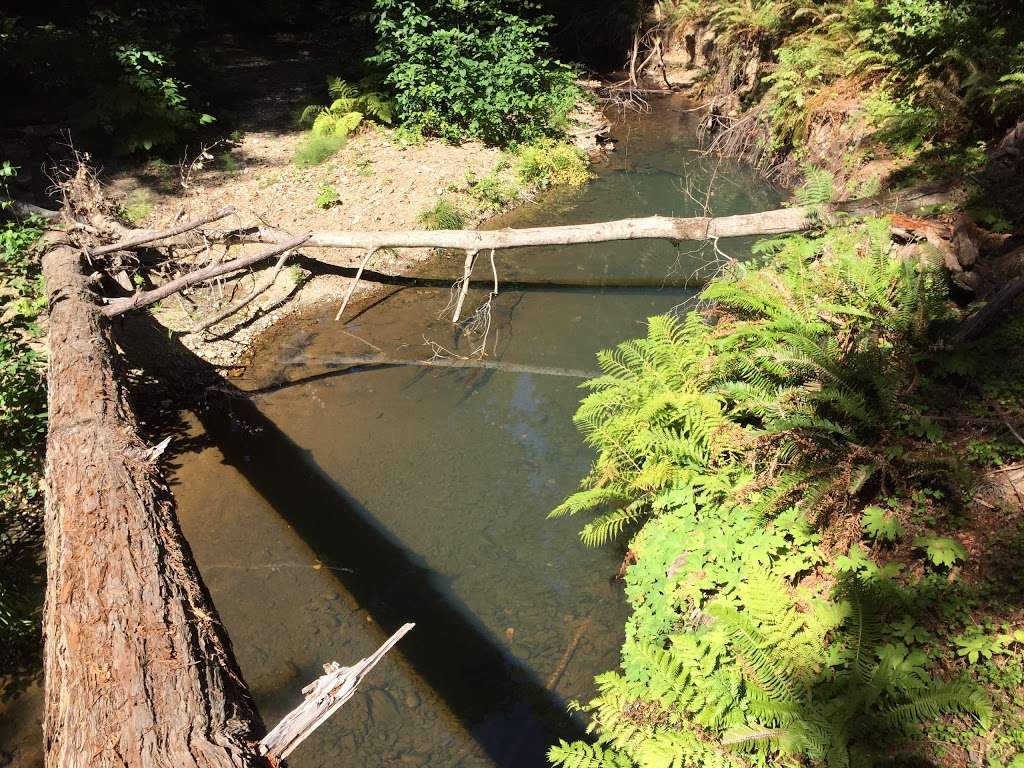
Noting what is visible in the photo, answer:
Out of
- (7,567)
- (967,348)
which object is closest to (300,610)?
(7,567)

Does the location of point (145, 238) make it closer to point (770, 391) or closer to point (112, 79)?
point (112, 79)

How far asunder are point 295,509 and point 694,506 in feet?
11.8

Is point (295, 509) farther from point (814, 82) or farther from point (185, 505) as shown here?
point (814, 82)

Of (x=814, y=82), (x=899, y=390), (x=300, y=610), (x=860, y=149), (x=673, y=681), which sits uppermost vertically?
(x=814, y=82)

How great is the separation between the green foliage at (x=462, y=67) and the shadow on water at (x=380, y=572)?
257 inches

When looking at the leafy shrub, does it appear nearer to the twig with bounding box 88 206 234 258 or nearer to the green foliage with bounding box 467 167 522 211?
the green foliage with bounding box 467 167 522 211

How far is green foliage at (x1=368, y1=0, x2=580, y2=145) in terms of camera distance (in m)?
11.6

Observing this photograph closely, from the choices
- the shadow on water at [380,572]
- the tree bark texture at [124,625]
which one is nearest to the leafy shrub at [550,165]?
the shadow on water at [380,572]

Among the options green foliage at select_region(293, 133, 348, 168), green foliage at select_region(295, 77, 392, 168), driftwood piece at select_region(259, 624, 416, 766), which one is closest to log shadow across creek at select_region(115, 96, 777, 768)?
driftwood piece at select_region(259, 624, 416, 766)

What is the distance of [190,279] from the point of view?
6.74 metres

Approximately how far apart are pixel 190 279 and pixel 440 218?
445 centimetres

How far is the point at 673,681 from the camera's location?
3.98 m

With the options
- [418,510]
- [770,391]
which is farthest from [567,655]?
[770,391]

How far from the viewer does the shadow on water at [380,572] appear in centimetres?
460
